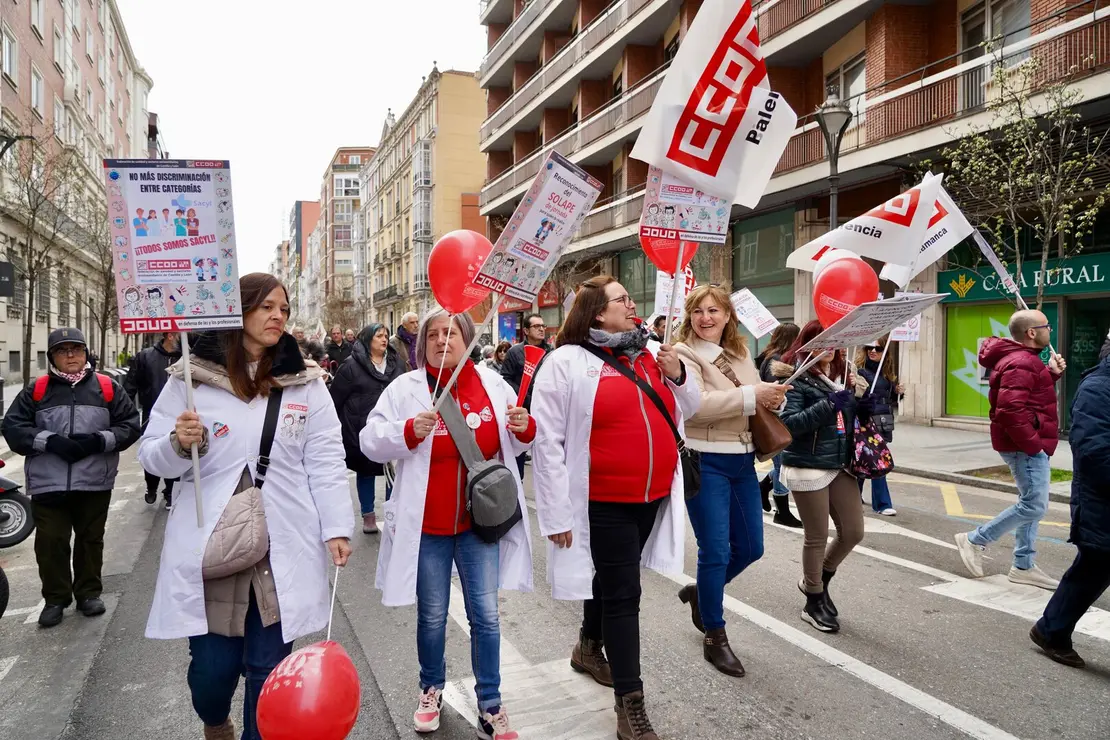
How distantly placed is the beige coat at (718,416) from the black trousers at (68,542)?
3.95m

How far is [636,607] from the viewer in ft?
10.8

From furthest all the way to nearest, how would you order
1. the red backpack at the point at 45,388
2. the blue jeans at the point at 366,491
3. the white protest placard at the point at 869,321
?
the blue jeans at the point at 366,491, the red backpack at the point at 45,388, the white protest placard at the point at 869,321

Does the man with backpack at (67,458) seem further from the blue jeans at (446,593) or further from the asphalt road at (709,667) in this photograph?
the blue jeans at (446,593)

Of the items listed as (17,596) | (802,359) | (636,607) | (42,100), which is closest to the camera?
(636,607)

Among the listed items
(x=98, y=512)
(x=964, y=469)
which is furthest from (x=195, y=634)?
(x=964, y=469)

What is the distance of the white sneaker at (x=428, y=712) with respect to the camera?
3283 mm

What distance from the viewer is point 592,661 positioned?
12.6ft

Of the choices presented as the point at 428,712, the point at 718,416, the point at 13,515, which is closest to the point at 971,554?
the point at 718,416

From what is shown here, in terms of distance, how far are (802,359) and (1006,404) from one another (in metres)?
1.76

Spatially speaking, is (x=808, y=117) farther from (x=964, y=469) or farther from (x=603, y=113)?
(x=964, y=469)

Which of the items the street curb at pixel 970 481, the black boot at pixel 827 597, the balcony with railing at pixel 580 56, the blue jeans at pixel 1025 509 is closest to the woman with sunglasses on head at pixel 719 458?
the black boot at pixel 827 597

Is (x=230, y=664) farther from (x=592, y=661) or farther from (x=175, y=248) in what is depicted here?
(x=592, y=661)

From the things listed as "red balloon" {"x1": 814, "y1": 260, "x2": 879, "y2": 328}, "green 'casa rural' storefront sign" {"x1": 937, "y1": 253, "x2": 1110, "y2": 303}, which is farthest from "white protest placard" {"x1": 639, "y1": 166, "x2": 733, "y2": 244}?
"green 'casa rural' storefront sign" {"x1": 937, "y1": 253, "x2": 1110, "y2": 303}

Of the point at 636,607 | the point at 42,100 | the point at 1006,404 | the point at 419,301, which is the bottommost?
the point at 636,607
